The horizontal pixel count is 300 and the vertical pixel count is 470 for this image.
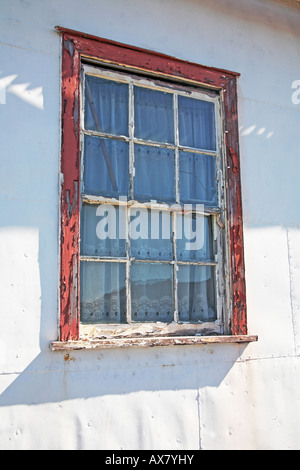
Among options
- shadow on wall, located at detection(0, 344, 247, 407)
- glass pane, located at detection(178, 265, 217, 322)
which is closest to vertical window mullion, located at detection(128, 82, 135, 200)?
glass pane, located at detection(178, 265, 217, 322)

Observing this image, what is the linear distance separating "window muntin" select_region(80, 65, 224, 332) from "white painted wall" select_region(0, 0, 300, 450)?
0.82ft

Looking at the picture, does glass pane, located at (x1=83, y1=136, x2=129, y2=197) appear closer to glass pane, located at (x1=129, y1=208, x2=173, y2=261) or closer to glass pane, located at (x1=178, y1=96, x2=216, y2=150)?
glass pane, located at (x1=129, y1=208, x2=173, y2=261)

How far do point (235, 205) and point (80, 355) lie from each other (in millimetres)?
1546

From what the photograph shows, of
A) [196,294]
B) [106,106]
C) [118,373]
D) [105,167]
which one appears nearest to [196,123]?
[106,106]

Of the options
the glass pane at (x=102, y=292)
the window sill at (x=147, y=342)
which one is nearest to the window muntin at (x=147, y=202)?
the glass pane at (x=102, y=292)

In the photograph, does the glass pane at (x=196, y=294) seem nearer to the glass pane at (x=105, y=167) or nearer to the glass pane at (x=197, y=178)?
the glass pane at (x=197, y=178)

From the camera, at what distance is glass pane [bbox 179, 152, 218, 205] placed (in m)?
3.75

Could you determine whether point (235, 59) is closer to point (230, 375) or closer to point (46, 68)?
point (46, 68)

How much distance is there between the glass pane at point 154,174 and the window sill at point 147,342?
37.2 inches

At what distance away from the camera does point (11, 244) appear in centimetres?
304

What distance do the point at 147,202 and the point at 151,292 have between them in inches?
23.7

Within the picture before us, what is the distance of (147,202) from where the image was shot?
355 cm

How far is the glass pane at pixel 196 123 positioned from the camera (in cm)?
382

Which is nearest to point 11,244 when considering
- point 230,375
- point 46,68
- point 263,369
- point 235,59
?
point 46,68
